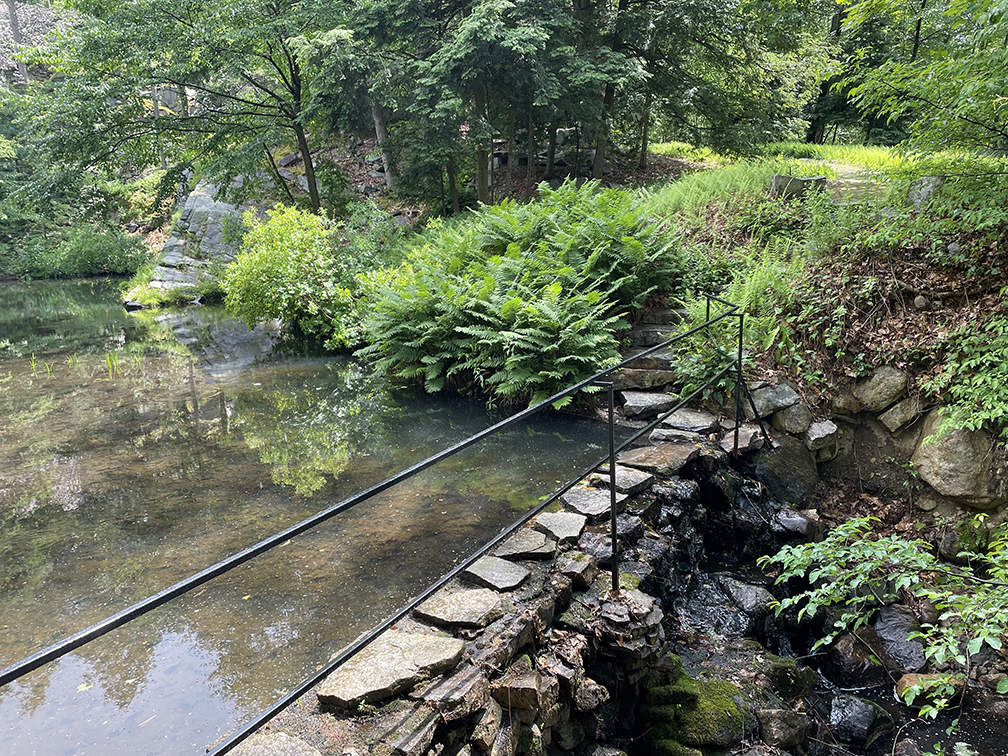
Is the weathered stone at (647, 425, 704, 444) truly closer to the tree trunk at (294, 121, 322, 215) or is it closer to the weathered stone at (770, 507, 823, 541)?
the weathered stone at (770, 507, 823, 541)

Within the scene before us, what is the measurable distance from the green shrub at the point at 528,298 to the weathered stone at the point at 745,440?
1390mm

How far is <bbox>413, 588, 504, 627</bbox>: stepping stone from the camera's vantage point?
2.91m

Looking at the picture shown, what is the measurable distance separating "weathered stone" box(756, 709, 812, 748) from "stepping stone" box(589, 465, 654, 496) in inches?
62.3

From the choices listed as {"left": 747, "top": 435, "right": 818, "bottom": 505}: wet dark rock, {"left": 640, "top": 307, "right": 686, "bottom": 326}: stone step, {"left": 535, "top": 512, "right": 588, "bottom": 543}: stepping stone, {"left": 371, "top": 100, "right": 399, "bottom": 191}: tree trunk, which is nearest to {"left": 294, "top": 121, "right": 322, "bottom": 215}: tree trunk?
{"left": 371, "top": 100, "right": 399, "bottom": 191}: tree trunk

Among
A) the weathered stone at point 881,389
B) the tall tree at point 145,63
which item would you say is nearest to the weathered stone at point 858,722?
the weathered stone at point 881,389

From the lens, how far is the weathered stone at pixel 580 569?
340 centimetres

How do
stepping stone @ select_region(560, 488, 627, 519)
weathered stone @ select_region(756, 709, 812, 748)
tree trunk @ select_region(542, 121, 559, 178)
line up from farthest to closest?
1. tree trunk @ select_region(542, 121, 559, 178)
2. stepping stone @ select_region(560, 488, 627, 519)
3. weathered stone @ select_region(756, 709, 812, 748)

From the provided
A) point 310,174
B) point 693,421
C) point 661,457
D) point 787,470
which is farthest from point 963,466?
point 310,174

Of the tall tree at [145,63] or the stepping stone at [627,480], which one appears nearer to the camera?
the stepping stone at [627,480]

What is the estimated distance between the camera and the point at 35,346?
1301 centimetres

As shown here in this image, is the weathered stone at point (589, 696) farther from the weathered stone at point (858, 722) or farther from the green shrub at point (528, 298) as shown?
the green shrub at point (528, 298)

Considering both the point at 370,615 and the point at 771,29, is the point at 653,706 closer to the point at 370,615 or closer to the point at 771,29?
the point at 370,615

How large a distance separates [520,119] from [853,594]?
13.6m

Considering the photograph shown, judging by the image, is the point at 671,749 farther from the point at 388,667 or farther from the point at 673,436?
the point at 673,436
